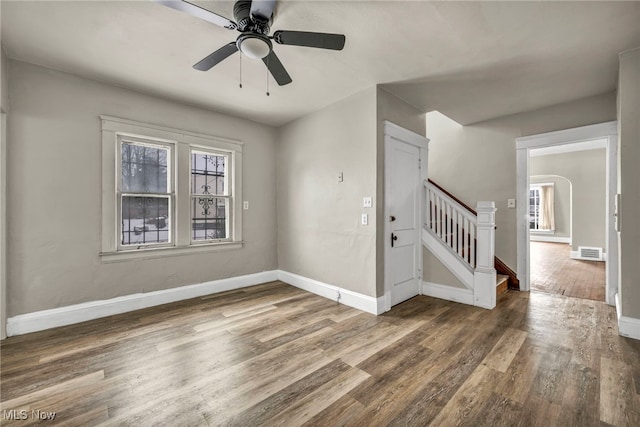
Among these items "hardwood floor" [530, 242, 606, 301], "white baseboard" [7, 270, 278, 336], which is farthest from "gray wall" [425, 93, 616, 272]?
"white baseboard" [7, 270, 278, 336]

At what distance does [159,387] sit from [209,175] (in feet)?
9.59

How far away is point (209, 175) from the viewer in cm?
419

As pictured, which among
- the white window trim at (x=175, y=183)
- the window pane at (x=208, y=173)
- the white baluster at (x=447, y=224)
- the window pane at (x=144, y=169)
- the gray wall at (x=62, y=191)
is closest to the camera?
the gray wall at (x=62, y=191)

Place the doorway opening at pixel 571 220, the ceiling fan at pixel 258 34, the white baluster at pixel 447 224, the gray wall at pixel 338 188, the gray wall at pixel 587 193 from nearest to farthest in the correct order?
the ceiling fan at pixel 258 34 → the gray wall at pixel 338 188 → the white baluster at pixel 447 224 → the doorway opening at pixel 571 220 → the gray wall at pixel 587 193

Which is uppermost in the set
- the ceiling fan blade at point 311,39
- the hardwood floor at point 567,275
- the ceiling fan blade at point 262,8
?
the ceiling fan blade at point 262,8

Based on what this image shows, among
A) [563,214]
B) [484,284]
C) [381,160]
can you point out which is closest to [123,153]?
[381,160]

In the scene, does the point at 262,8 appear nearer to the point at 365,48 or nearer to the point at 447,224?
the point at 365,48

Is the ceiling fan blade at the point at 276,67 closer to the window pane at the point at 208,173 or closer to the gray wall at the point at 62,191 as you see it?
the gray wall at the point at 62,191

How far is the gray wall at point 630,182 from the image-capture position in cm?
257

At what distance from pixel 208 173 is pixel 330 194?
1875 millimetres

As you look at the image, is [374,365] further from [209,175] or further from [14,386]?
[209,175]

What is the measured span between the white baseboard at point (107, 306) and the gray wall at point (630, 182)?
14.7ft

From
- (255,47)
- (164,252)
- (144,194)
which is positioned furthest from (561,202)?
(144,194)

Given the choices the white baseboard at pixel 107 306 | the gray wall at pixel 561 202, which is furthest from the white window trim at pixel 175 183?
the gray wall at pixel 561 202
